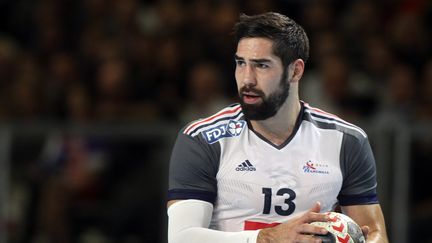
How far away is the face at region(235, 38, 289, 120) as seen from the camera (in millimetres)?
5102

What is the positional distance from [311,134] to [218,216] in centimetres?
69

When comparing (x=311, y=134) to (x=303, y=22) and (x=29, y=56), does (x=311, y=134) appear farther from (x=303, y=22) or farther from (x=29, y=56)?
(x=29, y=56)

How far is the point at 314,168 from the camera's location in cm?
529

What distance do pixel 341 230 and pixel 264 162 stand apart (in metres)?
0.63

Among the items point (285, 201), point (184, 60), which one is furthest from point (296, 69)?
point (184, 60)

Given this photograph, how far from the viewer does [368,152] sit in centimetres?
548

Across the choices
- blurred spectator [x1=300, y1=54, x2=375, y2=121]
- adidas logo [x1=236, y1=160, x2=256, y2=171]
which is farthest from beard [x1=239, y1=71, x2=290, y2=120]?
blurred spectator [x1=300, y1=54, x2=375, y2=121]

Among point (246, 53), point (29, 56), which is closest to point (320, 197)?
point (246, 53)

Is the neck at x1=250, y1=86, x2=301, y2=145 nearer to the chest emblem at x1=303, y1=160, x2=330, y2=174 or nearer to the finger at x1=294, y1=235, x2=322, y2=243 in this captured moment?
the chest emblem at x1=303, y1=160, x2=330, y2=174

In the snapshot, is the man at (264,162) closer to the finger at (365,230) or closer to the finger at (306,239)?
the finger at (365,230)

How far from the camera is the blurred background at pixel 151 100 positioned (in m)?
8.45

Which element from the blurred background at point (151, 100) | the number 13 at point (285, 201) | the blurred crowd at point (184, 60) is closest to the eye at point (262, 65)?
the number 13 at point (285, 201)

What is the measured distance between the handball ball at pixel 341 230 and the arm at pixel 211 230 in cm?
5

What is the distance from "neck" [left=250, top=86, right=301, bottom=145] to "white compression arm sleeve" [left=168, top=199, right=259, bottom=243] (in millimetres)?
518
